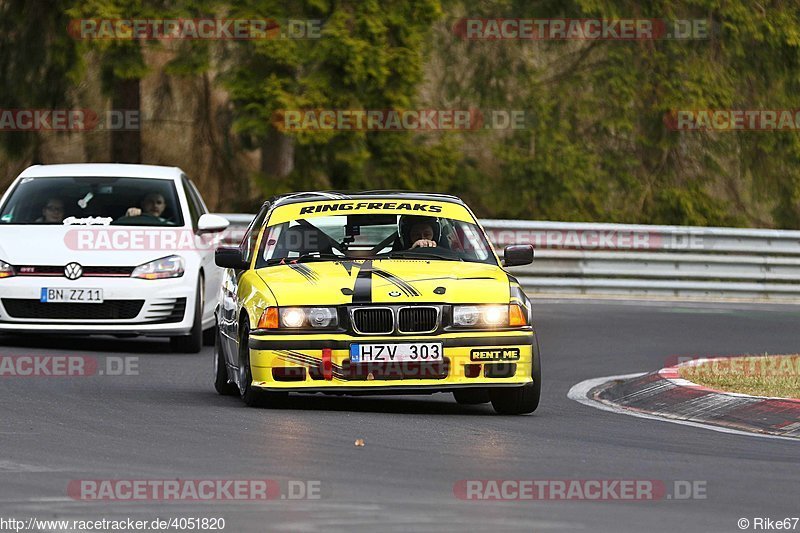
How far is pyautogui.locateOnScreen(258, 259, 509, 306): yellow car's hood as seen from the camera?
11.5 m

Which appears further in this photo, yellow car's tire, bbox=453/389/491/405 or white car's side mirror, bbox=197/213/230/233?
white car's side mirror, bbox=197/213/230/233

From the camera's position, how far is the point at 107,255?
16.3m

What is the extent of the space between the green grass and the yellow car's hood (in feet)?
7.01

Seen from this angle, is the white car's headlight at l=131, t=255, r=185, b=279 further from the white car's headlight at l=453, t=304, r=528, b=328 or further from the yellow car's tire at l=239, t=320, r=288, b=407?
the white car's headlight at l=453, t=304, r=528, b=328

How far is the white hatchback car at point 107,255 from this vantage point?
16.2 meters

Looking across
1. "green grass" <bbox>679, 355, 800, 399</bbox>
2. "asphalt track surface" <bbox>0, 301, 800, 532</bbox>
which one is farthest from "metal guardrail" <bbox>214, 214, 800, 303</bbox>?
"asphalt track surface" <bbox>0, 301, 800, 532</bbox>

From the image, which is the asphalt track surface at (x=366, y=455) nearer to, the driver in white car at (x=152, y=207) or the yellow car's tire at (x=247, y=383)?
the yellow car's tire at (x=247, y=383)

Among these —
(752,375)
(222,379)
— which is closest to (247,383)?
(222,379)

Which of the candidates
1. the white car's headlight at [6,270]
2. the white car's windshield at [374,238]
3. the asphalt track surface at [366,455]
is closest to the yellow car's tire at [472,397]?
the asphalt track surface at [366,455]

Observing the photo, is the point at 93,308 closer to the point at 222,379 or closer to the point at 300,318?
the point at 222,379

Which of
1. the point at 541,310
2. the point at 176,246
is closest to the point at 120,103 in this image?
the point at 541,310

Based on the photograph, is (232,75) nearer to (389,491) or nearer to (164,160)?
(164,160)

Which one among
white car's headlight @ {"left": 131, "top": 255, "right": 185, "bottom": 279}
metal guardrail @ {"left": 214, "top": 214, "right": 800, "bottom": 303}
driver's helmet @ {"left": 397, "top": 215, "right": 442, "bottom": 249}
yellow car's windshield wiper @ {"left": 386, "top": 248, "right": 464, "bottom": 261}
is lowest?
metal guardrail @ {"left": 214, "top": 214, "right": 800, "bottom": 303}

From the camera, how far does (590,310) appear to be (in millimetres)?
23094
